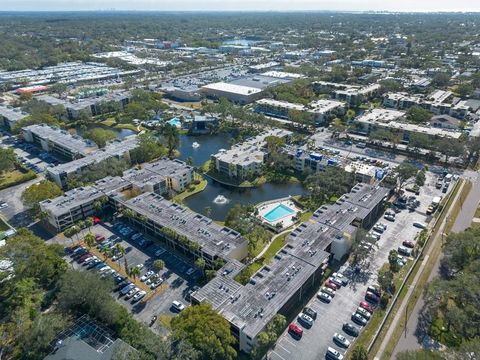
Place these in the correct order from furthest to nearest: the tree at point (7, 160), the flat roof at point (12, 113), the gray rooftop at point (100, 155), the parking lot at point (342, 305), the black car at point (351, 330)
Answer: the flat roof at point (12, 113) < the tree at point (7, 160) < the gray rooftop at point (100, 155) < the black car at point (351, 330) < the parking lot at point (342, 305)

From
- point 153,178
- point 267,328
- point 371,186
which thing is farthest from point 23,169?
point 371,186

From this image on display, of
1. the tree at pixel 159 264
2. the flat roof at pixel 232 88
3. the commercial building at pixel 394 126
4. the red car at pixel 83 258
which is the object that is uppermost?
the commercial building at pixel 394 126

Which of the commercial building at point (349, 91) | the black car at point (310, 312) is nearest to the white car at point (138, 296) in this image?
the black car at point (310, 312)

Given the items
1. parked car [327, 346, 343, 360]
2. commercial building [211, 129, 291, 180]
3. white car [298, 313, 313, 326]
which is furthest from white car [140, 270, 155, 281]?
commercial building [211, 129, 291, 180]

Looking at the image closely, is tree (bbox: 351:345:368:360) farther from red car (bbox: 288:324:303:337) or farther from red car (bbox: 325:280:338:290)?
red car (bbox: 325:280:338:290)

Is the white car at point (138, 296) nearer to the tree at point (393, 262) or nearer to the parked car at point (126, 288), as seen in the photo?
the parked car at point (126, 288)

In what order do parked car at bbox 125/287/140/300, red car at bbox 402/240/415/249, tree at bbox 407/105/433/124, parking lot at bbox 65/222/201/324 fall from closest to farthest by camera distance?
parking lot at bbox 65/222/201/324, parked car at bbox 125/287/140/300, red car at bbox 402/240/415/249, tree at bbox 407/105/433/124
